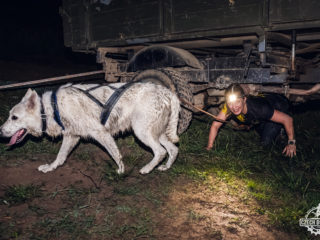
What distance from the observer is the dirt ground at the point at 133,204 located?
2859mm

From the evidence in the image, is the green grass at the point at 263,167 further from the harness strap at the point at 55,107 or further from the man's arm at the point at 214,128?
the harness strap at the point at 55,107

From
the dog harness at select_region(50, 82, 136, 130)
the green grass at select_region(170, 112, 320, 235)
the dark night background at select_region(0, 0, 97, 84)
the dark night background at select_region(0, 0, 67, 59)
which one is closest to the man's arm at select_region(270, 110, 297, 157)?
the green grass at select_region(170, 112, 320, 235)

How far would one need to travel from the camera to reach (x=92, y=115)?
3969 millimetres

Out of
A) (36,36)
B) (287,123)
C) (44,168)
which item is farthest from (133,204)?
(36,36)

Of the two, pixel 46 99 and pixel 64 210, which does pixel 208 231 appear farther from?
pixel 46 99

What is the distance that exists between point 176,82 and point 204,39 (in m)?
1.16

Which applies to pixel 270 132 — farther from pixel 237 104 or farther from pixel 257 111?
pixel 237 104

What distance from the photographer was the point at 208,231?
289 centimetres

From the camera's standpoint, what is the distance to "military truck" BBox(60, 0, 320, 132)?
4.12 m

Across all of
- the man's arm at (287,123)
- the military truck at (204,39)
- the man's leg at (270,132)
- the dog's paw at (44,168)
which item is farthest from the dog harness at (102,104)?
the man's leg at (270,132)

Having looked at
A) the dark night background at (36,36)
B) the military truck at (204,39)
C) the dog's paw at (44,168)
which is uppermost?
the dark night background at (36,36)

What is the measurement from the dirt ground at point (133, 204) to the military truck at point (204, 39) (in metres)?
1.98

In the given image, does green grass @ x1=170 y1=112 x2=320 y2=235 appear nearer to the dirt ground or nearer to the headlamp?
the dirt ground

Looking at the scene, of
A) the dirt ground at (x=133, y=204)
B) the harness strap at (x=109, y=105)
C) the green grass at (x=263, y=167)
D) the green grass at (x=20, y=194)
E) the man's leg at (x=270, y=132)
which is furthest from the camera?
the man's leg at (x=270, y=132)
